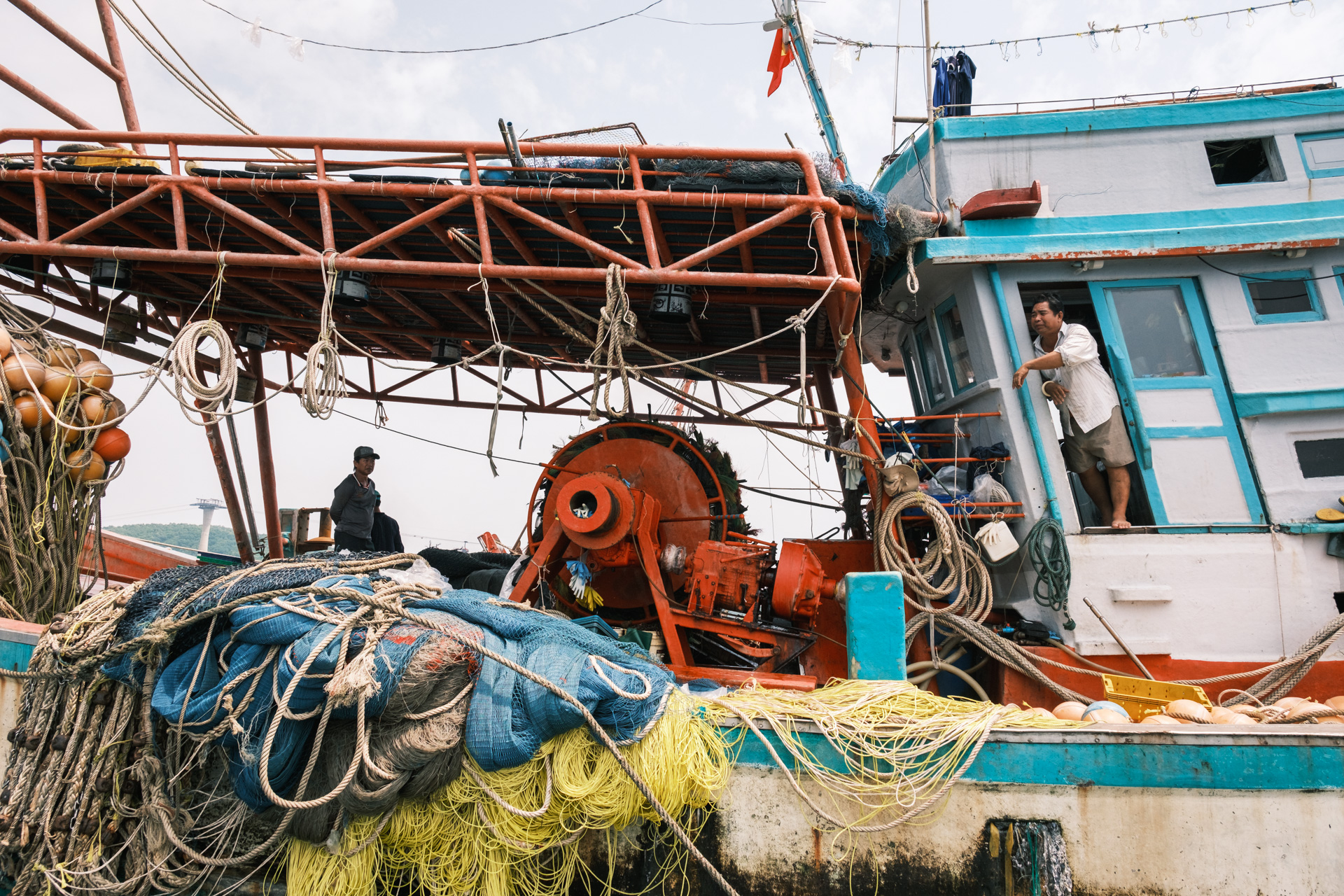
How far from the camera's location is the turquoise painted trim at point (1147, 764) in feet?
10.3

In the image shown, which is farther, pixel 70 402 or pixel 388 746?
pixel 70 402

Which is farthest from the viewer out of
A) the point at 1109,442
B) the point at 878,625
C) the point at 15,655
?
the point at 1109,442

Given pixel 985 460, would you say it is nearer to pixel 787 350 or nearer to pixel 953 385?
pixel 953 385

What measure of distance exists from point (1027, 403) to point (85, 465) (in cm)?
732

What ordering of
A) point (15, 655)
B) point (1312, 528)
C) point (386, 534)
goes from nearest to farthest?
point (15, 655) → point (1312, 528) → point (386, 534)

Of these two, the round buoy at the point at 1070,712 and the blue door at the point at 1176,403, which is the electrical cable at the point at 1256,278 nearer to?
the blue door at the point at 1176,403

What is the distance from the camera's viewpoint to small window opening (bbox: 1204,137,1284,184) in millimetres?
5879

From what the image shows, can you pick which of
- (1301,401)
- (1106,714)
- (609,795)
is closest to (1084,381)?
(1301,401)

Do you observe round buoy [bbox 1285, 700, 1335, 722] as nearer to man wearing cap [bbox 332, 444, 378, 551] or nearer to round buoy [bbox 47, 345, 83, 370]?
man wearing cap [bbox 332, 444, 378, 551]

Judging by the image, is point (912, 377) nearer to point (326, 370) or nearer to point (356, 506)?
point (326, 370)

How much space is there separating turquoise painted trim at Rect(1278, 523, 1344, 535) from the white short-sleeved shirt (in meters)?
1.40

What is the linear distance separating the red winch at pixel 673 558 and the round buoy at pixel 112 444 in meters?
3.31

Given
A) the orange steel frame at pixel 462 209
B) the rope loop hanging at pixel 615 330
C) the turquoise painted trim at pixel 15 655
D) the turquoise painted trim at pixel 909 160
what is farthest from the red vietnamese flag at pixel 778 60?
the turquoise painted trim at pixel 15 655

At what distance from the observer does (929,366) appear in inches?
280
